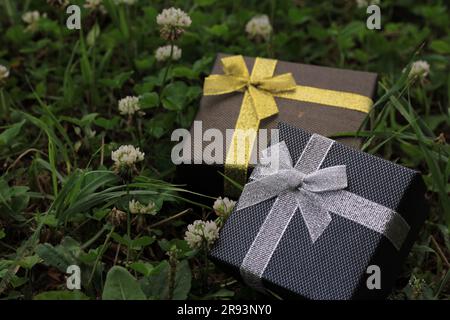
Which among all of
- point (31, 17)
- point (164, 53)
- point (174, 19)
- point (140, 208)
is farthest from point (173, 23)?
point (31, 17)

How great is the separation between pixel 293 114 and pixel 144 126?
1.20 feet

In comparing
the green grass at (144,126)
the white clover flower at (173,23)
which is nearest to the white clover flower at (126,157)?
the green grass at (144,126)

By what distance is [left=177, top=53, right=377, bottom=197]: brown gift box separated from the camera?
1359 millimetres

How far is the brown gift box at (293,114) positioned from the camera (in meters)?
1.36

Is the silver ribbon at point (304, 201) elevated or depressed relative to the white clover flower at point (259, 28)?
depressed

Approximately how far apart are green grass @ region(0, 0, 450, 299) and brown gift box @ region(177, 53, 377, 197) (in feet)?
0.13

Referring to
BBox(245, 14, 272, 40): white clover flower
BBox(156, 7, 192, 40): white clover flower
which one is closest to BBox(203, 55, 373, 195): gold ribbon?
BBox(156, 7, 192, 40): white clover flower

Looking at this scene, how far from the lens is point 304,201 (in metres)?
1.21

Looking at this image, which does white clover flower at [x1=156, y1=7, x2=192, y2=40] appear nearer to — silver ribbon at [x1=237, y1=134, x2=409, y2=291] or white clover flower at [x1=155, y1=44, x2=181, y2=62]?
white clover flower at [x1=155, y1=44, x2=181, y2=62]

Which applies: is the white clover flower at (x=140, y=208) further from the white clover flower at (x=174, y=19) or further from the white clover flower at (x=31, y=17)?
the white clover flower at (x=31, y=17)

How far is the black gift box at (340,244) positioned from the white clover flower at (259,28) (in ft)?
1.97

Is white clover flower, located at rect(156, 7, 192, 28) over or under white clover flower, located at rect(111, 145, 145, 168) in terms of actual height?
over

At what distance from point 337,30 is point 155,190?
0.74 metres

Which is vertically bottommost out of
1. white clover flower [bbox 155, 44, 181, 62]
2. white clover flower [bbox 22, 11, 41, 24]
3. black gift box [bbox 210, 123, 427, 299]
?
black gift box [bbox 210, 123, 427, 299]
